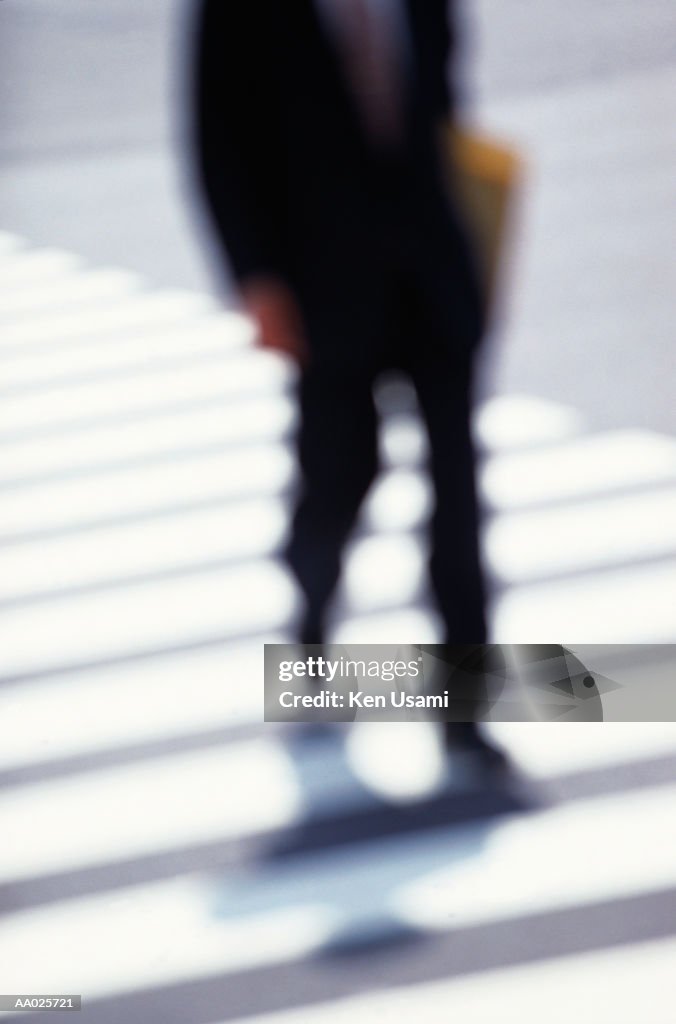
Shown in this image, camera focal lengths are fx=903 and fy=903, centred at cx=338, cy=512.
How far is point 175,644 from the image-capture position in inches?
62.5

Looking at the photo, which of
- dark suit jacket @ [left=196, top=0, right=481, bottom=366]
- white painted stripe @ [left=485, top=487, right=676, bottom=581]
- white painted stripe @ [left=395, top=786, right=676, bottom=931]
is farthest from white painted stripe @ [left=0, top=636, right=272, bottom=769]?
dark suit jacket @ [left=196, top=0, right=481, bottom=366]

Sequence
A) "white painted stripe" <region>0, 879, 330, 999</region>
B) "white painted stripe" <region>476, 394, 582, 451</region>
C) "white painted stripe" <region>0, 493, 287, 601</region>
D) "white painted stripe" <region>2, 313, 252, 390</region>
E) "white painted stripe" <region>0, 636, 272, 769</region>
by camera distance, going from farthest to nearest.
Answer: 1. "white painted stripe" <region>2, 313, 252, 390</region>
2. "white painted stripe" <region>476, 394, 582, 451</region>
3. "white painted stripe" <region>0, 493, 287, 601</region>
4. "white painted stripe" <region>0, 636, 272, 769</region>
5. "white painted stripe" <region>0, 879, 330, 999</region>

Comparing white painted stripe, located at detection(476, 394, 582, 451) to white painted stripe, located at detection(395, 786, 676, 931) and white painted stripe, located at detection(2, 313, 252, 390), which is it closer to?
white painted stripe, located at detection(2, 313, 252, 390)

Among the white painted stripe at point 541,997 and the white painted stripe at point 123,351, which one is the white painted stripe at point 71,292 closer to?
the white painted stripe at point 123,351

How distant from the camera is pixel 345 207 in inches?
47.3

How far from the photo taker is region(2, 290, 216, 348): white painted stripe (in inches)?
94.0

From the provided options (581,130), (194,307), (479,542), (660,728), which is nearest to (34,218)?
(194,307)

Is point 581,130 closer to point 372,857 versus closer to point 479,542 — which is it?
point 479,542

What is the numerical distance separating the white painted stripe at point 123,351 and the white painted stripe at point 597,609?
114 centimetres

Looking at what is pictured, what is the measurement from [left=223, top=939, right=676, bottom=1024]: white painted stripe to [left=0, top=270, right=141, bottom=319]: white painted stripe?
1776 mm

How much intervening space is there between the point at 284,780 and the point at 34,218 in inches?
48.0

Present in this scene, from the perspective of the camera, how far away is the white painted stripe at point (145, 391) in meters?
2.13

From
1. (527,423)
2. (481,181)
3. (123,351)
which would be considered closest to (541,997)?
(481,181)

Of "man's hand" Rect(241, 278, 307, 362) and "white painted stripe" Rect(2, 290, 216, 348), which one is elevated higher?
"white painted stripe" Rect(2, 290, 216, 348)
